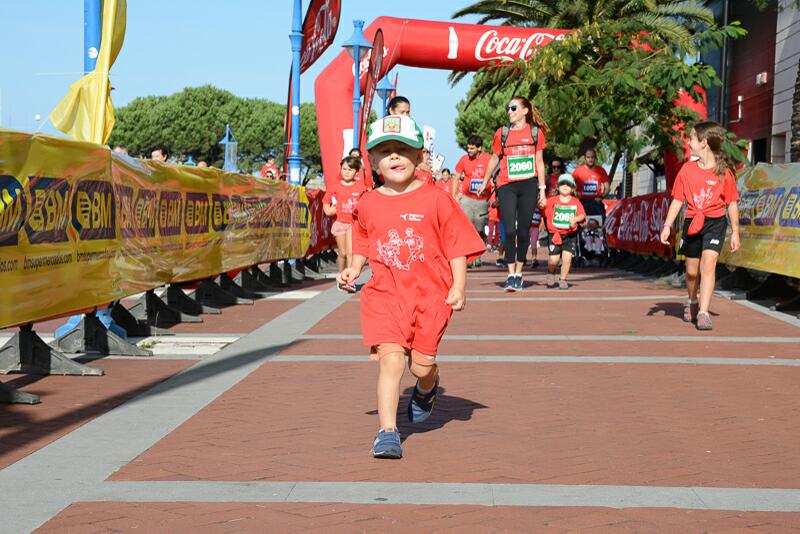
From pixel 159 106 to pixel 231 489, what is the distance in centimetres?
10204

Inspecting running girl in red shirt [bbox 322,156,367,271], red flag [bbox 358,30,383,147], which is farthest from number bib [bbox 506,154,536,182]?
red flag [bbox 358,30,383,147]

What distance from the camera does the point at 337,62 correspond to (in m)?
31.8

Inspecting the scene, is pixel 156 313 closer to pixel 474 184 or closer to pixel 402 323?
pixel 402 323

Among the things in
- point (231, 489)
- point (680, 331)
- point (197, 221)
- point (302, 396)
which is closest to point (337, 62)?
point (197, 221)

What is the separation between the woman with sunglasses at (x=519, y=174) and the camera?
45.4 feet

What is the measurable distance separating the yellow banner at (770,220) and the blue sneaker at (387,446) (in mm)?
7420

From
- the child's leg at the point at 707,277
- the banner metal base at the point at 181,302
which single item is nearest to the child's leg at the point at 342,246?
the banner metal base at the point at 181,302

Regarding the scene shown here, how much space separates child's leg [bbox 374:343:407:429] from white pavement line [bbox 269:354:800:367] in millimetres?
2997

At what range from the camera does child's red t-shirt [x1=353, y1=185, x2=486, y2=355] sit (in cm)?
534

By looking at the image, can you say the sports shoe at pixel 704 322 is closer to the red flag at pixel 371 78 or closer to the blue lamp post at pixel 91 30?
the blue lamp post at pixel 91 30

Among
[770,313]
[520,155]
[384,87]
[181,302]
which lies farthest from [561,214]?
[384,87]

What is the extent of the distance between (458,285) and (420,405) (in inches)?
33.1

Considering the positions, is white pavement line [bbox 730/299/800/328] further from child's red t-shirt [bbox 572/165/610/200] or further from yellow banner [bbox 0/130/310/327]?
child's red t-shirt [bbox 572/165/610/200]

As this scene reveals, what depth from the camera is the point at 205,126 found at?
105125 millimetres
